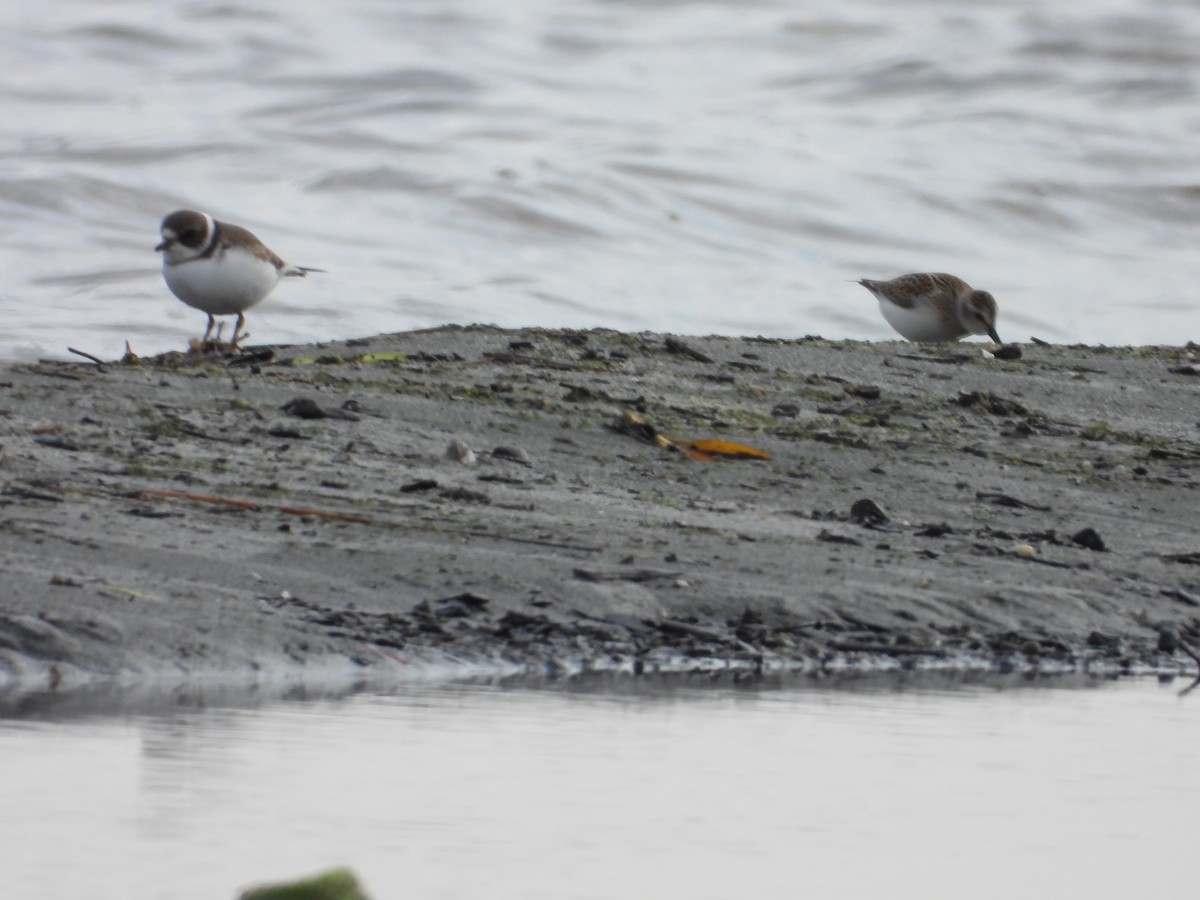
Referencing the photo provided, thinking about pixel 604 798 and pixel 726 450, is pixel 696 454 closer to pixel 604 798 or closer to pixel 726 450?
pixel 726 450

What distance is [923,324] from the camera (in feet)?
36.7

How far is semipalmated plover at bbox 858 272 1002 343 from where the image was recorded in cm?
1117

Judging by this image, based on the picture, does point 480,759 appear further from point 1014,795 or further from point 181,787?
point 1014,795

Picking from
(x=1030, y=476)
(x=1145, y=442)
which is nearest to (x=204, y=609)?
(x=1030, y=476)

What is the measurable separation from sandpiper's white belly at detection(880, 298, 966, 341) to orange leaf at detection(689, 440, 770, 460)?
4.11 metres

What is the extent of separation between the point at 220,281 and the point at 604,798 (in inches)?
237

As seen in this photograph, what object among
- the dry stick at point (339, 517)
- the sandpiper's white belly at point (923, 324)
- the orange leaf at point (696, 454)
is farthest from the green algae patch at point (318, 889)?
the sandpiper's white belly at point (923, 324)

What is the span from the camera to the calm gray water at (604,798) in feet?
10.2

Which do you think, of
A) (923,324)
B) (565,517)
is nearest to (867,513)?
(565,517)

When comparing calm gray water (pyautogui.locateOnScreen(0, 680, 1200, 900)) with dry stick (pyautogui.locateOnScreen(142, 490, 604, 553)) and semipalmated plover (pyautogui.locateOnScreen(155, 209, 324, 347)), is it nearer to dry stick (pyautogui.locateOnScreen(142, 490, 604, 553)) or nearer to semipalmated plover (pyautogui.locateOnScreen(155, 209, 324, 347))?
dry stick (pyautogui.locateOnScreen(142, 490, 604, 553))

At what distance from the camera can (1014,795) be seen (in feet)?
12.6

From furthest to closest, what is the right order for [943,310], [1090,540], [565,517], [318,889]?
[943,310] → [1090,540] → [565,517] → [318,889]

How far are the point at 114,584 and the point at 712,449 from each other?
9.20ft

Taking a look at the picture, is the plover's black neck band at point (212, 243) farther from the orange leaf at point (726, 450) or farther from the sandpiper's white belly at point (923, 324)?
the sandpiper's white belly at point (923, 324)
